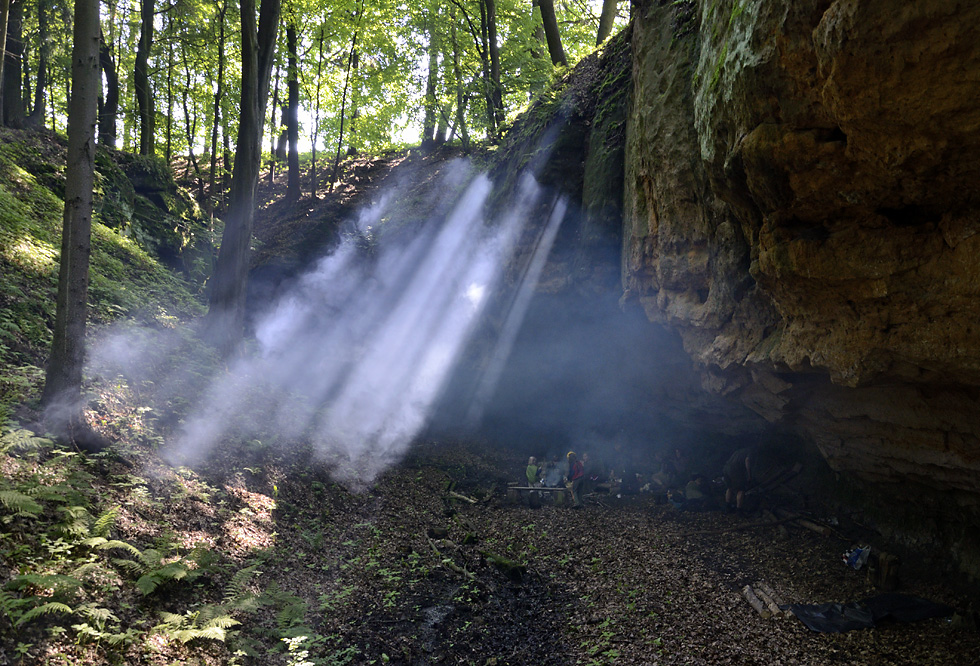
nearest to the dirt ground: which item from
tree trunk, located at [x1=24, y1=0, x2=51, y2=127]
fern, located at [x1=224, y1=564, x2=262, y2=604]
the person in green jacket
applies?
fern, located at [x1=224, y1=564, x2=262, y2=604]

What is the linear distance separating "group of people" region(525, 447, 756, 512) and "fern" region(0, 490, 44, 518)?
9.46 meters

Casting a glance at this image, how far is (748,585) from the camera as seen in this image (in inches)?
307

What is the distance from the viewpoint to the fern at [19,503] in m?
5.24

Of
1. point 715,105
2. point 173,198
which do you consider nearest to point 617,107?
point 715,105

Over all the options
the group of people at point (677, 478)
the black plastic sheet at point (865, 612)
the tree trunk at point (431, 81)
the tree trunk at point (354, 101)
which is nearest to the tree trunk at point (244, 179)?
the group of people at point (677, 478)

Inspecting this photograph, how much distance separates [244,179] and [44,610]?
10633mm

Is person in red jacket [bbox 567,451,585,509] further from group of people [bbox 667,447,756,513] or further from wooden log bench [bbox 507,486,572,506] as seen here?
group of people [bbox 667,447,756,513]

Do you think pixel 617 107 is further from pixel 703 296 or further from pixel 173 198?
pixel 173 198

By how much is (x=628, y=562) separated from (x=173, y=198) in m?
18.4

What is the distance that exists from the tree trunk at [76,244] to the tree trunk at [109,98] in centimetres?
1396

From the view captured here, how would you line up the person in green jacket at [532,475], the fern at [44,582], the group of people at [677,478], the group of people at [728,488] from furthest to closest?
the person in green jacket at [532,475], the group of people at [677,478], the group of people at [728,488], the fern at [44,582]

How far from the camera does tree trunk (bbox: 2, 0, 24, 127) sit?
16.2 meters

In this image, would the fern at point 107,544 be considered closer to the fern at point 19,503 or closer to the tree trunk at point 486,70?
the fern at point 19,503

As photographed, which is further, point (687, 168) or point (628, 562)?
point (628, 562)
